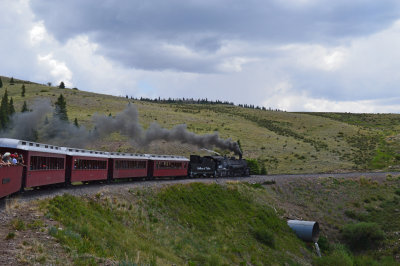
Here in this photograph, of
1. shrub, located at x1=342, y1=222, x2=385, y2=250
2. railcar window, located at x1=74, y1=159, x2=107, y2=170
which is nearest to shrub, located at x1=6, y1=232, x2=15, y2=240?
railcar window, located at x1=74, y1=159, x2=107, y2=170

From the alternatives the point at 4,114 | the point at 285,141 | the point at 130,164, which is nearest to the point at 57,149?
the point at 130,164

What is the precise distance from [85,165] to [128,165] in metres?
6.12

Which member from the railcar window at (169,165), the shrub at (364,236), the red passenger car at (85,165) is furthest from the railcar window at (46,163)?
the shrub at (364,236)

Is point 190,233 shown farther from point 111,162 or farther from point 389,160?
point 389,160

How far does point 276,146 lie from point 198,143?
4060 cm

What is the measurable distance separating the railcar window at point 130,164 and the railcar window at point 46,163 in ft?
24.4

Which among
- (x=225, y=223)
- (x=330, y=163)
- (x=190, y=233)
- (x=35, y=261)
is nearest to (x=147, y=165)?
(x=225, y=223)

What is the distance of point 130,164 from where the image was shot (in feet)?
109

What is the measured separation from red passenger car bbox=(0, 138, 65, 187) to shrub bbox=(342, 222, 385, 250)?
24621 millimetres

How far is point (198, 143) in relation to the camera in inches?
1966

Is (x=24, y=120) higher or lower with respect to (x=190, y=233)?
higher

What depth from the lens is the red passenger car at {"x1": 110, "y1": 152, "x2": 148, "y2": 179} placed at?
1233 inches

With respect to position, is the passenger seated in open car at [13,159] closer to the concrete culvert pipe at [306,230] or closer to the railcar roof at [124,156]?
the railcar roof at [124,156]

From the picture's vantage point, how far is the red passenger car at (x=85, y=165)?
25594 mm
